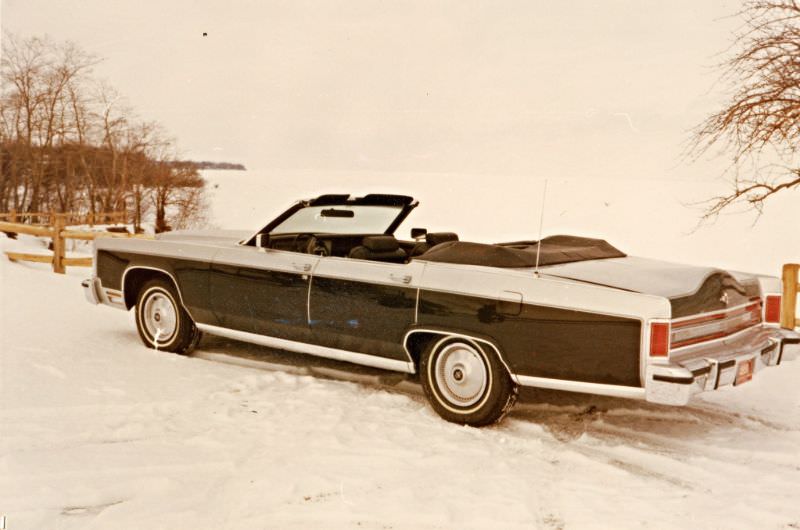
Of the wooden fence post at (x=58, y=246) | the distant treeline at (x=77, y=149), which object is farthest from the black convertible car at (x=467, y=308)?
the wooden fence post at (x=58, y=246)

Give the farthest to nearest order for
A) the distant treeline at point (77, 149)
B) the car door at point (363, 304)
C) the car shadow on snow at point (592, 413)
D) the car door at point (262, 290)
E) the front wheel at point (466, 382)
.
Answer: the distant treeline at point (77, 149) < the car door at point (262, 290) < the car door at point (363, 304) < the car shadow on snow at point (592, 413) < the front wheel at point (466, 382)

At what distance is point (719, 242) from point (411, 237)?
10.1 meters

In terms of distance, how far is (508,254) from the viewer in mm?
4539

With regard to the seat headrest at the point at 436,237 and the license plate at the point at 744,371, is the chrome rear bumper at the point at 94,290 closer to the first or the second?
the seat headrest at the point at 436,237

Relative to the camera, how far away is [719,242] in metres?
14.2

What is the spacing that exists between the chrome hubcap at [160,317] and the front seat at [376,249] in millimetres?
1887

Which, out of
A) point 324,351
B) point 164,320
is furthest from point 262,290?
point 164,320

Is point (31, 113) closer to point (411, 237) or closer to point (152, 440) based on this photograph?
point (411, 237)

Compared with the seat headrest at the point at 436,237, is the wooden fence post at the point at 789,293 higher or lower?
lower

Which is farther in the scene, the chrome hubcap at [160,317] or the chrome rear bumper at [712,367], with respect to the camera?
the chrome hubcap at [160,317]

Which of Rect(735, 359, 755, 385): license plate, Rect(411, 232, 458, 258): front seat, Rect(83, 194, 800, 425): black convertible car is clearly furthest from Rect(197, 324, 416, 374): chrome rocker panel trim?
Rect(735, 359, 755, 385): license plate

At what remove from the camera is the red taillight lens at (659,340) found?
3.82m

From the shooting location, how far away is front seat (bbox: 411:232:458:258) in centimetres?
569

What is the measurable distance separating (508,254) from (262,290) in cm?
192
